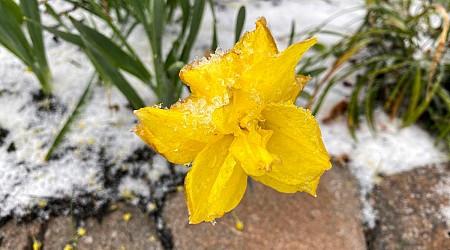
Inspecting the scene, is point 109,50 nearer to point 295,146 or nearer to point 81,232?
point 81,232

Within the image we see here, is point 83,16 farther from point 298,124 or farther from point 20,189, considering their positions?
point 298,124

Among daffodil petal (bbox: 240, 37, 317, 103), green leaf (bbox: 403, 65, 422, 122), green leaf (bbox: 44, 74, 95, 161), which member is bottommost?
green leaf (bbox: 403, 65, 422, 122)

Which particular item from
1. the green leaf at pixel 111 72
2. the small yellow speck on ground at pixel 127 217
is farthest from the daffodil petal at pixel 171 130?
the small yellow speck on ground at pixel 127 217

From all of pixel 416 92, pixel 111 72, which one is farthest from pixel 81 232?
pixel 416 92

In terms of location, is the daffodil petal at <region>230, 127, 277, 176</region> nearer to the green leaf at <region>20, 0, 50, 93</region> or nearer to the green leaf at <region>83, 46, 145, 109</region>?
the green leaf at <region>83, 46, 145, 109</region>

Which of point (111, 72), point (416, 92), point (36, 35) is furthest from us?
point (416, 92)

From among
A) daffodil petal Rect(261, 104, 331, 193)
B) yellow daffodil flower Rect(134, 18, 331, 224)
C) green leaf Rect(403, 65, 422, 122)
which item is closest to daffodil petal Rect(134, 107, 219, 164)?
yellow daffodil flower Rect(134, 18, 331, 224)

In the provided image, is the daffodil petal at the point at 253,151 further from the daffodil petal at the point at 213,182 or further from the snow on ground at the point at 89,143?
the snow on ground at the point at 89,143
